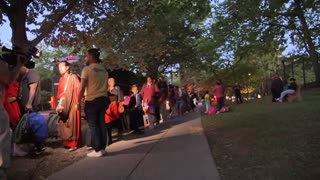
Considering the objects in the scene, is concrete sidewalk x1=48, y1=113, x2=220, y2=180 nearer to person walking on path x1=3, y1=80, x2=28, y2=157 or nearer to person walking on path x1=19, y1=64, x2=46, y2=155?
person walking on path x1=3, y1=80, x2=28, y2=157

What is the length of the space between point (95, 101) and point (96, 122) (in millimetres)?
374

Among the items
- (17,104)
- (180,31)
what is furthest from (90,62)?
(180,31)

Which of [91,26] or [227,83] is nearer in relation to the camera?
[91,26]

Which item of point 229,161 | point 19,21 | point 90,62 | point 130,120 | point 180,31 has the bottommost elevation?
point 229,161

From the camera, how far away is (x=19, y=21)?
33.8 ft

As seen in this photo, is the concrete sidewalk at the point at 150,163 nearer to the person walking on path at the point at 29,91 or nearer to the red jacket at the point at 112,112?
the red jacket at the point at 112,112

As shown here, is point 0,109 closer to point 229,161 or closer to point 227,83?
point 229,161

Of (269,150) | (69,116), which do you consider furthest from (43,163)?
(269,150)

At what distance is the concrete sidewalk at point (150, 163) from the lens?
6.04m

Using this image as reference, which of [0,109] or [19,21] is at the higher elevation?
[19,21]

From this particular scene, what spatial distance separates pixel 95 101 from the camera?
7672 mm

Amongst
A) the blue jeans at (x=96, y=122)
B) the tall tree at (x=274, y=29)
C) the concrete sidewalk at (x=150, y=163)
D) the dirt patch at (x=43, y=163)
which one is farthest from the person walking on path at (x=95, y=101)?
the tall tree at (x=274, y=29)

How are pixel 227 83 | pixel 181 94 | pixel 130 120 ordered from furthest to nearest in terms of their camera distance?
pixel 227 83
pixel 181 94
pixel 130 120

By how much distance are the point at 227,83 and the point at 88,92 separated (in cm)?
4985
